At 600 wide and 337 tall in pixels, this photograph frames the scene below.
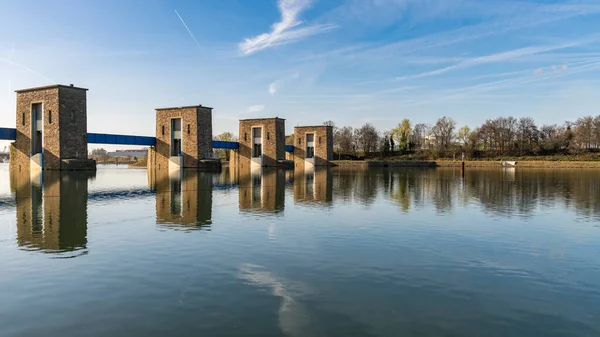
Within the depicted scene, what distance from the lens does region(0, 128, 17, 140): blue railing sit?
51.7 m

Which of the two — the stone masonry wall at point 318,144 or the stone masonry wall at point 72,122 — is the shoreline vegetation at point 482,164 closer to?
the stone masonry wall at point 318,144

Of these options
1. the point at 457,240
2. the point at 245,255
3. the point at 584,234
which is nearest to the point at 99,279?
the point at 245,255

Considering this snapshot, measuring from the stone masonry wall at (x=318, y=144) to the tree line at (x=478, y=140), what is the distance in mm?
23231

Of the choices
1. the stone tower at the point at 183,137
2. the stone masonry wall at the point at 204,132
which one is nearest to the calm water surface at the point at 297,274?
the stone tower at the point at 183,137

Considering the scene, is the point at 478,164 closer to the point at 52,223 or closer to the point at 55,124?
the point at 55,124

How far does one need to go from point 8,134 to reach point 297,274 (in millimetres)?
57863

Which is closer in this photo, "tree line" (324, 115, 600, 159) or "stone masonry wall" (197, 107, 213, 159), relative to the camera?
"stone masonry wall" (197, 107, 213, 159)

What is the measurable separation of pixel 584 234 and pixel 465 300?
837cm

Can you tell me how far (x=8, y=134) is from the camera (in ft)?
171

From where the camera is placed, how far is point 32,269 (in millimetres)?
8586

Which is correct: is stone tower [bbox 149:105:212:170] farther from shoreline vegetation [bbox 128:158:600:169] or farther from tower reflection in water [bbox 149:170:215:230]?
tower reflection in water [bbox 149:170:215:230]

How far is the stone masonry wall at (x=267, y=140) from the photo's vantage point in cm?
7569

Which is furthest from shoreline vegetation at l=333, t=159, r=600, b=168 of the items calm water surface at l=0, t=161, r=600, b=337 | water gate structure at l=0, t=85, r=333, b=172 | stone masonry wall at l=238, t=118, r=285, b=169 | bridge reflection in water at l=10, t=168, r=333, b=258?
calm water surface at l=0, t=161, r=600, b=337

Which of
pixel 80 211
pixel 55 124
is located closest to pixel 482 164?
pixel 55 124
